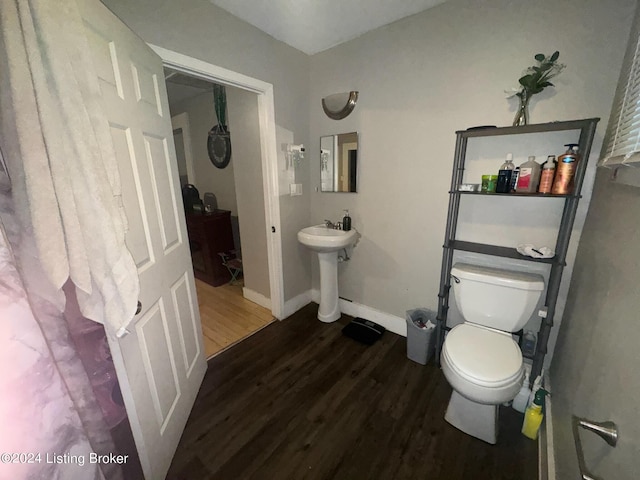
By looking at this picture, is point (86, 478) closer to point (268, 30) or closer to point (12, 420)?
point (12, 420)

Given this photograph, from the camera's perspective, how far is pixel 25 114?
587 millimetres

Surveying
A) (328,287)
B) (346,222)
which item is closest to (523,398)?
(328,287)

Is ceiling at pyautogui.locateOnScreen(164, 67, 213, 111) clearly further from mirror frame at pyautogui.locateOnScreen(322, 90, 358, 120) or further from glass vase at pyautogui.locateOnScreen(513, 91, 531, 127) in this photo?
glass vase at pyautogui.locateOnScreen(513, 91, 531, 127)

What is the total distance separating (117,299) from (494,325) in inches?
72.6

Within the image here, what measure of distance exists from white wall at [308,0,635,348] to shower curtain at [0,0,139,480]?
1.70m

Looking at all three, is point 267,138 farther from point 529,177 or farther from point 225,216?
point 529,177

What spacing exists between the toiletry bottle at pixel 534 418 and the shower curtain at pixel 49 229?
1.93m

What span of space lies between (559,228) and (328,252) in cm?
145

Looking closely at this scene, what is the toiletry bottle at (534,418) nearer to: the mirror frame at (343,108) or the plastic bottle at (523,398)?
the plastic bottle at (523,398)

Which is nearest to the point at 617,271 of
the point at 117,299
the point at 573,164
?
the point at 573,164

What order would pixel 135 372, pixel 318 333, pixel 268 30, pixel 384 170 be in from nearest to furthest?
pixel 135 372 → pixel 268 30 → pixel 384 170 → pixel 318 333

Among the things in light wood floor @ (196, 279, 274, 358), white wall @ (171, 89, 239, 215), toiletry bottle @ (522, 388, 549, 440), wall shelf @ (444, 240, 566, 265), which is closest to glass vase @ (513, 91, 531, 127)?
wall shelf @ (444, 240, 566, 265)

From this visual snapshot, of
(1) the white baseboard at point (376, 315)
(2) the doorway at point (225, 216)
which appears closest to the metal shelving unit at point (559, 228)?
(1) the white baseboard at point (376, 315)

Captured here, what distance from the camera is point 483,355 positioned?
1.25 metres
